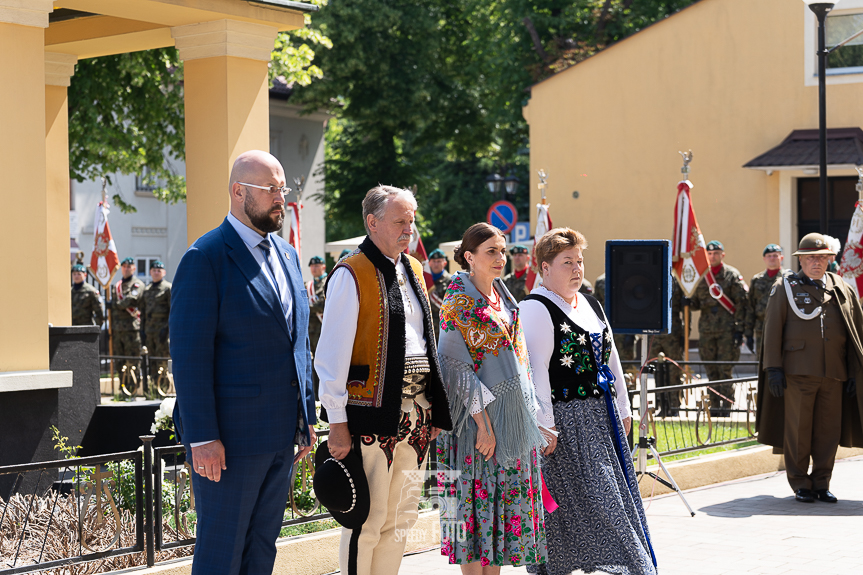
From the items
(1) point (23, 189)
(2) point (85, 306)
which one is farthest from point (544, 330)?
(2) point (85, 306)

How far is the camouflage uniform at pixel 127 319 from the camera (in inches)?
772

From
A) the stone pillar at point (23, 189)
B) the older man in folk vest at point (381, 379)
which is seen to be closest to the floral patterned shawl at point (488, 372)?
the older man in folk vest at point (381, 379)

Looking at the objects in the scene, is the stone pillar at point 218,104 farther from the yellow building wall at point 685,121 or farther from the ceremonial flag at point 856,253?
the yellow building wall at point 685,121

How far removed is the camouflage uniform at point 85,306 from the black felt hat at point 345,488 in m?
15.8

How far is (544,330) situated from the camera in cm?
585

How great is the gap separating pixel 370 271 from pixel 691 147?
19.9m

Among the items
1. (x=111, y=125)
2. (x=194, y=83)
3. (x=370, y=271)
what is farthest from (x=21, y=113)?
(x=111, y=125)

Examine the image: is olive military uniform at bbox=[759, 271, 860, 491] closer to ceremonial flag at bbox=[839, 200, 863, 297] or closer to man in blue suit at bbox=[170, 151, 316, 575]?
man in blue suit at bbox=[170, 151, 316, 575]

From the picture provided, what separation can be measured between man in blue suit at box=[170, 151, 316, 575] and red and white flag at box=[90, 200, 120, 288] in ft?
44.9

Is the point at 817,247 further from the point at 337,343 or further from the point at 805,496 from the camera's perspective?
the point at 337,343

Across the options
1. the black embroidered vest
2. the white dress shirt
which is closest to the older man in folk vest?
the white dress shirt

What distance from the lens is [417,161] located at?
34531 millimetres

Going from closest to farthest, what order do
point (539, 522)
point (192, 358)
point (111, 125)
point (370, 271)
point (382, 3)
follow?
point (192, 358)
point (370, 271)
point (539, 522)
point (111, 125)
point (382, 3)

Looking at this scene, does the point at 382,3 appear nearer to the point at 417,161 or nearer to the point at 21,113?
the point at 417,161
